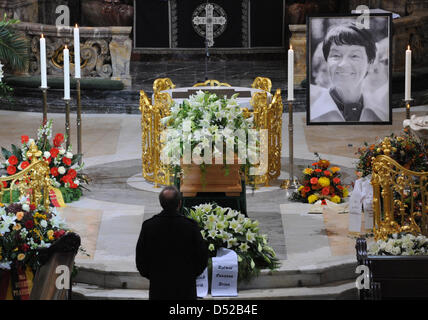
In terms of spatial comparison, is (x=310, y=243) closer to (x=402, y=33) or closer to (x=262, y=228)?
(x=262, y=228)

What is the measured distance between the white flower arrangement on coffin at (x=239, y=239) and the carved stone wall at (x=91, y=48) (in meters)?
10.1

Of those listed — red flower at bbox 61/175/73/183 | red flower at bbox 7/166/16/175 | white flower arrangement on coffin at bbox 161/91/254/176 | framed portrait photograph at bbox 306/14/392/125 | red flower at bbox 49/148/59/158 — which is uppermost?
framed portrait photograph at bbox 306/14/392/125

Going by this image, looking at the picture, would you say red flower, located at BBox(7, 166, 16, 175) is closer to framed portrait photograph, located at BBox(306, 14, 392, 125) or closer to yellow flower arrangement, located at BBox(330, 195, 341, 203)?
framed portrait photograph, located at BBox(306, 14, 392, 125)

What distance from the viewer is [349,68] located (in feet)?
32.1

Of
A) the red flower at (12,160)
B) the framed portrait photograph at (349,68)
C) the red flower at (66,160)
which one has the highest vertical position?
the framed portrait photograph at (349,68)

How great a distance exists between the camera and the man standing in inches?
227

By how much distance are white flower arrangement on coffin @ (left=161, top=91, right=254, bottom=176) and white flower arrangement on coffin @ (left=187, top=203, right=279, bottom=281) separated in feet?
2.78

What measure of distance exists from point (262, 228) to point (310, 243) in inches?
27.0

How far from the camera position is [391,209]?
25.8 feet

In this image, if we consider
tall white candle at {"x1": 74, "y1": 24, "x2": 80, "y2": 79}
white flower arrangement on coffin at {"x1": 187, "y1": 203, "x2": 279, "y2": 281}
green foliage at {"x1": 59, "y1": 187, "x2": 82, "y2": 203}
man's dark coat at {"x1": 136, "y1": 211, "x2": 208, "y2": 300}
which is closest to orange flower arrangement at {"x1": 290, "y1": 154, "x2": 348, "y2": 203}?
white flower arrangement on coffin at {"x1": 187, "y1": 203, "x2": 279, "y2": 281}

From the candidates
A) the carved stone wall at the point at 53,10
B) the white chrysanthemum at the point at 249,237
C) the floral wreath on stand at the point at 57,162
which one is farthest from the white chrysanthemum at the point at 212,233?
the carved stone wall at the point at 53,10

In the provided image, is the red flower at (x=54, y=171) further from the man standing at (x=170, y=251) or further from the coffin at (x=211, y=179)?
the man standing at (x=170, y=251)

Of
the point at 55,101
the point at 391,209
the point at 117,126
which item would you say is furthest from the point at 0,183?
the point at 55,101

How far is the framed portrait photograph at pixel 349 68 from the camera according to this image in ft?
31.7
